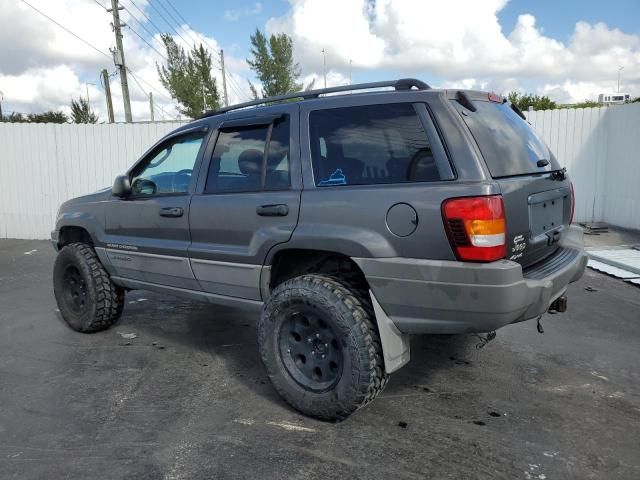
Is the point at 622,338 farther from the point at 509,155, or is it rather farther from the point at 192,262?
the point at 192,262

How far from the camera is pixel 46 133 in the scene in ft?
33.4

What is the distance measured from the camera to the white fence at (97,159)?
9836mm

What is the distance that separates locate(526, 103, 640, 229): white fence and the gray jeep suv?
683 centimetres

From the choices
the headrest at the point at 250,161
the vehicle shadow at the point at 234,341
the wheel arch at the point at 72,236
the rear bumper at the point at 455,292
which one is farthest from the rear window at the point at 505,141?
the wheel arch at the point at 72,236

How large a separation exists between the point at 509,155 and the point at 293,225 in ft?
4.35

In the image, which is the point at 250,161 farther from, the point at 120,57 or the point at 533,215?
the point at 120,57

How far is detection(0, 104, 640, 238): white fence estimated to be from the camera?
9836 mm

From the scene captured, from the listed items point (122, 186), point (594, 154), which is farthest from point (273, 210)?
point (594, 154)

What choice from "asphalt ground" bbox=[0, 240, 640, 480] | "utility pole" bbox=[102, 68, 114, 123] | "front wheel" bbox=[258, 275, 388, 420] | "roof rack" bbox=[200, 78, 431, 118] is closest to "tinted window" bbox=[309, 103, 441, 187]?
"roof rack" bbox=[200, 78, 431, 118]

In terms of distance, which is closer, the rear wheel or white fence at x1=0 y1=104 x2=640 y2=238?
the rear wheel

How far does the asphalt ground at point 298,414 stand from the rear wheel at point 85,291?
0.61ft

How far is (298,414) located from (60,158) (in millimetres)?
8996

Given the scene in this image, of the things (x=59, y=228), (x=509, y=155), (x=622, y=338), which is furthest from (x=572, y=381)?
(x=59, y=228)

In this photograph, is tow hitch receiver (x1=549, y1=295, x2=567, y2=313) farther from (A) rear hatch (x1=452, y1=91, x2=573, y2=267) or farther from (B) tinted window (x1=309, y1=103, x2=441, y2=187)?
(B) tinted window (x1=309, y1=103, x2=441, y2=187)
